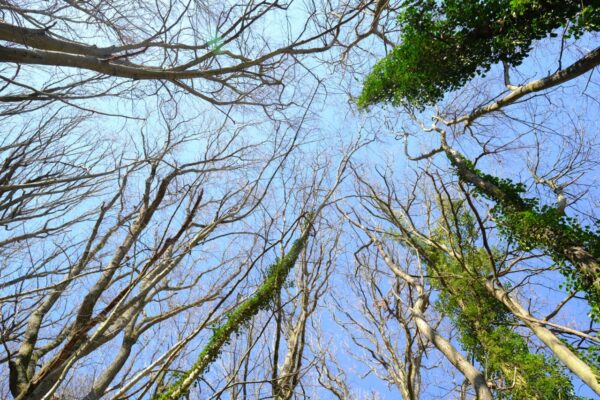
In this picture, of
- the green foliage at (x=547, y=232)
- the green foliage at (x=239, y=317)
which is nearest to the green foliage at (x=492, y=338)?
the green foliage at (x=547, y=232)

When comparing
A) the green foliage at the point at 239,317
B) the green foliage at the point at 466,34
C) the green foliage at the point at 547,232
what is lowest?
the green foliage at the point at 239,317

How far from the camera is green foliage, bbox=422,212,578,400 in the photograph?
18.2 ft

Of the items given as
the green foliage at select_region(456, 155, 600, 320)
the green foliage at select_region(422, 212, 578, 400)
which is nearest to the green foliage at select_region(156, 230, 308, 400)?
the green foliage at select_region(422, 212, 578, 400)

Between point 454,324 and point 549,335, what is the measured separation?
2769mm

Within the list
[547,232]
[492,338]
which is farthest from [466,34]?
[492,338]

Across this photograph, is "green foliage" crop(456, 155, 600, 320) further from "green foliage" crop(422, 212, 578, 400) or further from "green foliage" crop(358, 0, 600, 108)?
"green foliage" crop(358, 0, 600, 108)

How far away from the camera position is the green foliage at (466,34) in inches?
185

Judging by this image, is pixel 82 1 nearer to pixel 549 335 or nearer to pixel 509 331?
pixel 549 335

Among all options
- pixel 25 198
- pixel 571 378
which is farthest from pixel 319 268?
pixel 571 378

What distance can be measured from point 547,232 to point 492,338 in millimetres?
2602

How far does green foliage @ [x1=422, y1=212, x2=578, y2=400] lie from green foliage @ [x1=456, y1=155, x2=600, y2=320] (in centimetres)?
74

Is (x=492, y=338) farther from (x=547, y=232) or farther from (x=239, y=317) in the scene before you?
(x=239, y=317)

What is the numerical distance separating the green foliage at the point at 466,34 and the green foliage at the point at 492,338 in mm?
2730

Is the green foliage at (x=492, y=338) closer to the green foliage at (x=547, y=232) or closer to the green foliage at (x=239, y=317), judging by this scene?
the green foliage at (x=547, y=232)
